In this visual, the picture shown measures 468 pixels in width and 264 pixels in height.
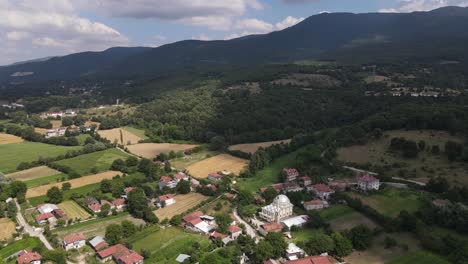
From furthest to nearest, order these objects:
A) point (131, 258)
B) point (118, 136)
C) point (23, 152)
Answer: point (118, 136), point (23, 152), point (131, 258)

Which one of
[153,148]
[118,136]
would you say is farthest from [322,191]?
[118,136]

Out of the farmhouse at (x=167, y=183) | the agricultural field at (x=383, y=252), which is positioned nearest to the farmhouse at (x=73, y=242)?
the farmhouse at (x=167, y=183)

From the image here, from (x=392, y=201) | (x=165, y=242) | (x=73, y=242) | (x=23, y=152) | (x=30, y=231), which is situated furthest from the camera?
(x=23, y=152)

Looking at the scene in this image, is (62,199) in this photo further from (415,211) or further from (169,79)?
(169,79)

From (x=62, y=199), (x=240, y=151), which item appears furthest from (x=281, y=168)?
(x=62, y=199)

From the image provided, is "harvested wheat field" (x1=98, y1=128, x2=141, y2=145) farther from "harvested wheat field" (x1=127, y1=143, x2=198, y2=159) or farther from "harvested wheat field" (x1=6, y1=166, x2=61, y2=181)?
"harvested wheat field" (x1=6, y1=166, x2=61, y2=181)

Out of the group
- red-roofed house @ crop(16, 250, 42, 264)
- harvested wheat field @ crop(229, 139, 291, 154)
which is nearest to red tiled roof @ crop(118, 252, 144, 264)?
red-roofed house @ crop(16, 250, 42, 264)

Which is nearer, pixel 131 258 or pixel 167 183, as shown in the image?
pixel 131 258

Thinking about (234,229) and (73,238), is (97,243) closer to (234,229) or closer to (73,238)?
(73,238)
